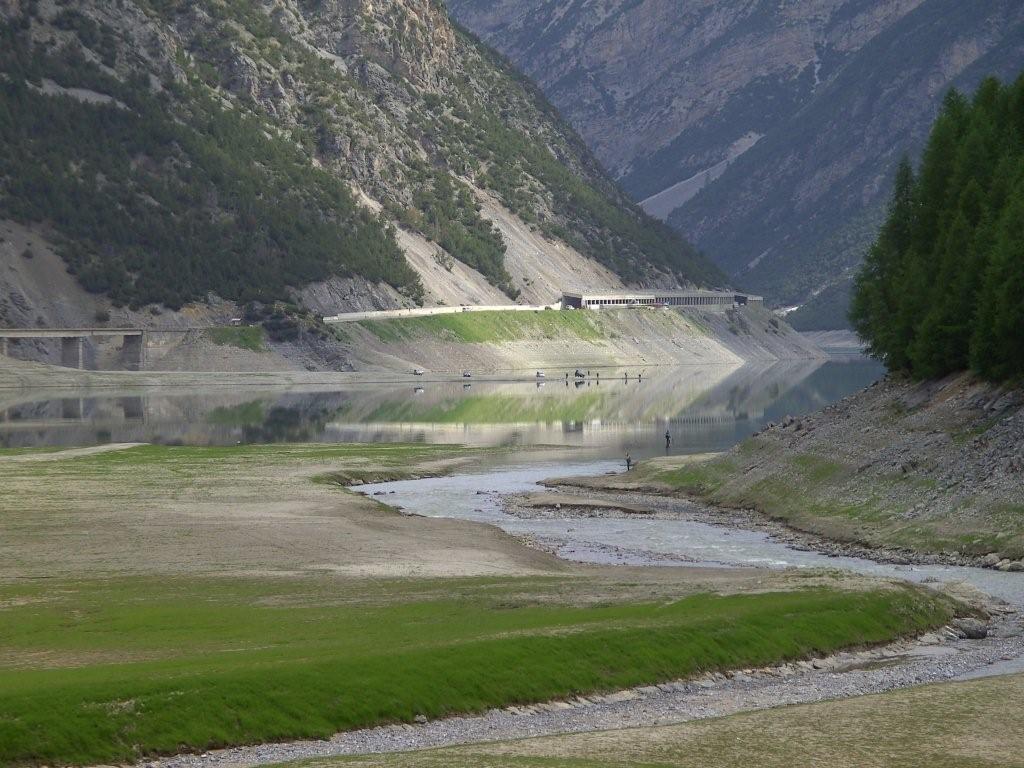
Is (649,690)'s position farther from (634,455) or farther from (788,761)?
(634,455)

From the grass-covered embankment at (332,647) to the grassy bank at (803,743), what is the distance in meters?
3.39

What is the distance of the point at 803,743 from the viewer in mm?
39500

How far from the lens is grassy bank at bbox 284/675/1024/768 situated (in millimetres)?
37750

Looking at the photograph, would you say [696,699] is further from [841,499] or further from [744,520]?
[744,520]

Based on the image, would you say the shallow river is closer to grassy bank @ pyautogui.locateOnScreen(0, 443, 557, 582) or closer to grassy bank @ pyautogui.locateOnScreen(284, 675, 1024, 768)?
grassy bank @ pyautogui.locateOnScreen(0, 443, 557, 582)

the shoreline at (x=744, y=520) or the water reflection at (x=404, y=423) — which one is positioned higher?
the water reflection at (x=404, y=423)

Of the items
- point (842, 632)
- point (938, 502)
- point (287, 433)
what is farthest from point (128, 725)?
point (287, 433)

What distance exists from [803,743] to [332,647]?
41.8ft

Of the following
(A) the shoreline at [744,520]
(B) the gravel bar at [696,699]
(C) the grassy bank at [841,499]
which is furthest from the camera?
(C) the grassy bank at [841,499]

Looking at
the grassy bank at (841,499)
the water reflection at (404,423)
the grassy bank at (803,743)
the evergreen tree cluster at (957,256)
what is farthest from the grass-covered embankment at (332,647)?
Result: the water reflection at (404,423)

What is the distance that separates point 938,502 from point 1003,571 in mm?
9919

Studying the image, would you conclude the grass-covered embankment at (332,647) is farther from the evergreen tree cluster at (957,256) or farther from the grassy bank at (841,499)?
the evergreen tree cluster at (957,256)

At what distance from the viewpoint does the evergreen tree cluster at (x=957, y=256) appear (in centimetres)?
8662

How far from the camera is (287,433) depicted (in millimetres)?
150250
